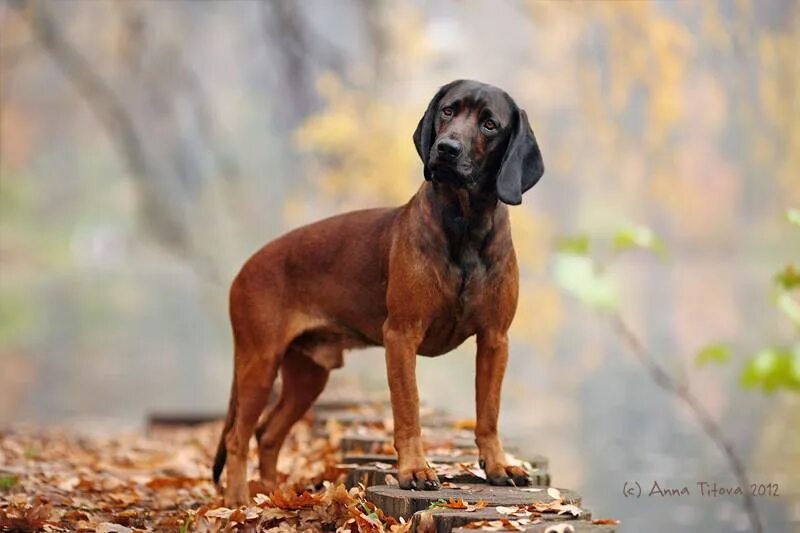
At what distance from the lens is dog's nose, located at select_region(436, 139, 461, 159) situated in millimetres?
3887

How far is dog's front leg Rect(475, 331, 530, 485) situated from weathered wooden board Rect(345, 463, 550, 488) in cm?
10

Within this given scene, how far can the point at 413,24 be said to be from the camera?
17969 millimetres

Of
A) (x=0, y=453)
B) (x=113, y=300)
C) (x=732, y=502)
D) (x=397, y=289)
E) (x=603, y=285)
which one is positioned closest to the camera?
(x=603, y=285)

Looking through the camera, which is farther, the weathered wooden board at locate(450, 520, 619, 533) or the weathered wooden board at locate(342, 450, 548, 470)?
the weathered wooden board at locate(342, 450, 548, 470)

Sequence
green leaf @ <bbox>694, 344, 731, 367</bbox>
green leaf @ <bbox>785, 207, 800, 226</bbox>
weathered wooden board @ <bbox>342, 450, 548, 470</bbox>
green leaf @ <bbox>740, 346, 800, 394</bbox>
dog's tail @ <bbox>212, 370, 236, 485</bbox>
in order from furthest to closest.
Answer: dog's tail @ <bbox>212, 370, 236, 485</bbox>, weathered wooden board @ <bbox>342, 450, 548, 470</bbox>, green leaf @ <bbox>694, 344, 731, 367</bbox>, green leaf @ <bbox>785, 207, 800, 226</bbox>, green leaf @ <bbox>740, 346, 800, 394</bbox>

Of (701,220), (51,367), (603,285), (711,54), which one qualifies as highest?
(711,54)

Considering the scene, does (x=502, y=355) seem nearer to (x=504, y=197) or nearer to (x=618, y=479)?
(x=504, y=197)

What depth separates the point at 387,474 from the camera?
427 centimetres

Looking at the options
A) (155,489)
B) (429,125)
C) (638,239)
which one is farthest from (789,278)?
(155,489)

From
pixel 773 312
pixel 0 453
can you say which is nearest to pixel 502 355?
pixel 0 453

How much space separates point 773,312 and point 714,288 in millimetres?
3136

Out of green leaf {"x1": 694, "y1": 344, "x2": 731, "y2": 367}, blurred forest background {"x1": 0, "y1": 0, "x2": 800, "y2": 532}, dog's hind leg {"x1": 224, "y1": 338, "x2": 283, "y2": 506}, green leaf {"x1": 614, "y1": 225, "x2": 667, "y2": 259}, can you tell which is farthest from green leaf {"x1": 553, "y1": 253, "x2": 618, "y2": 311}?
blurred forest background {"x1": 0, "y1": 0, "x2": 800, "y2": 532}

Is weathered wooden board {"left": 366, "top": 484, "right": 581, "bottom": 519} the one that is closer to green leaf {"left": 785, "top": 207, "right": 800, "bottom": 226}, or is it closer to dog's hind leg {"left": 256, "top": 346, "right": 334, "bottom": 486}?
green leaf {"left": 785, "top": 207, "right": 800, "bottom": 226}

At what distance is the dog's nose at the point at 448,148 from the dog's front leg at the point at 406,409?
0.70 m
